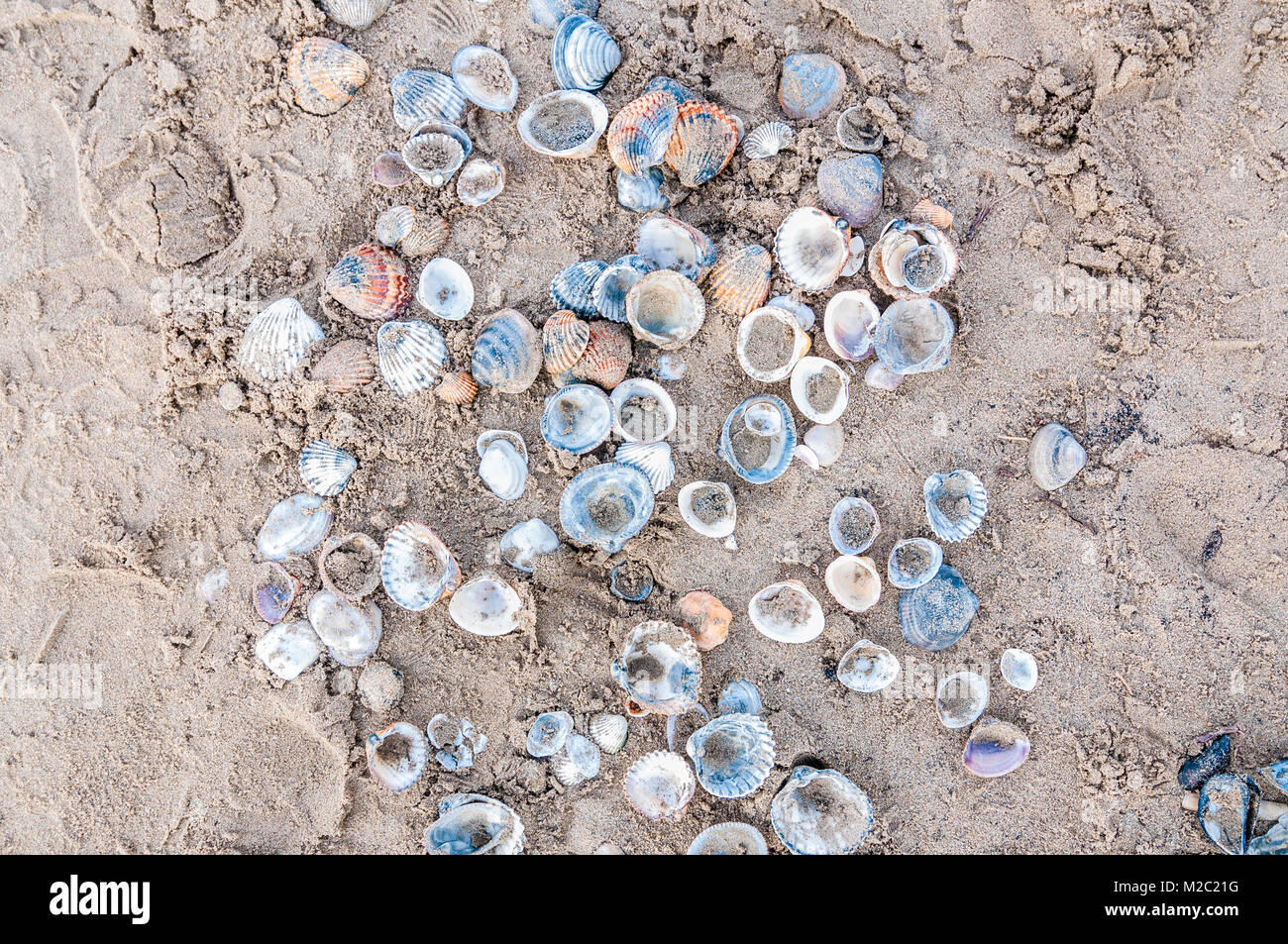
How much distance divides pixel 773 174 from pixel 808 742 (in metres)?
2.52

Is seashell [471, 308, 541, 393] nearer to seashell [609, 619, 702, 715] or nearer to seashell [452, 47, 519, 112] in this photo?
seashell [452, 47, 519, 112]

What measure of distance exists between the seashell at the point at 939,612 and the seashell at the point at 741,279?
56.7 inches

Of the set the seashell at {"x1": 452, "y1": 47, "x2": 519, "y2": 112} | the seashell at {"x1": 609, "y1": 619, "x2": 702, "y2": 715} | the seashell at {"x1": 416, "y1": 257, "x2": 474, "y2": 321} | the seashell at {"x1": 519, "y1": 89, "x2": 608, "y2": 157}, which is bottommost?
the seashell at {"x1": 609, "y1": 619, "x2": 702, "y2": 715}

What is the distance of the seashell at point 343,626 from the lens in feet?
12.7

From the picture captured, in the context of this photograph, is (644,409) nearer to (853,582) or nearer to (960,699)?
(853,582)

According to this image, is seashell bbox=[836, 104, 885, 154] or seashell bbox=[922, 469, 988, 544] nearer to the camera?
seashell bbox=[922, 469, 988, 544]

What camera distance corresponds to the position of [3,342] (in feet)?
13.0

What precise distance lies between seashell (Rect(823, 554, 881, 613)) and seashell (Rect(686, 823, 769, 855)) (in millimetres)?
1062

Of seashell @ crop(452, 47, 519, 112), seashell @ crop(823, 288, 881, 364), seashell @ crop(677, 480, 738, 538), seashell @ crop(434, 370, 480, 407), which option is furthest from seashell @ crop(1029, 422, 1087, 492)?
seashell @ crop(452, 47, 519, 112)

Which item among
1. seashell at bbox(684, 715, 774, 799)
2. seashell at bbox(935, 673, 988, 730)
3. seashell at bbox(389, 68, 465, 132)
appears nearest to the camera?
seashell at bbox(684, 715, 774, 799)

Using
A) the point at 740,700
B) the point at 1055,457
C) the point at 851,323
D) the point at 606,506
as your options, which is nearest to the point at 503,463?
the point at 606,506

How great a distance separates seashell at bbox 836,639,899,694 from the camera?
392cm
